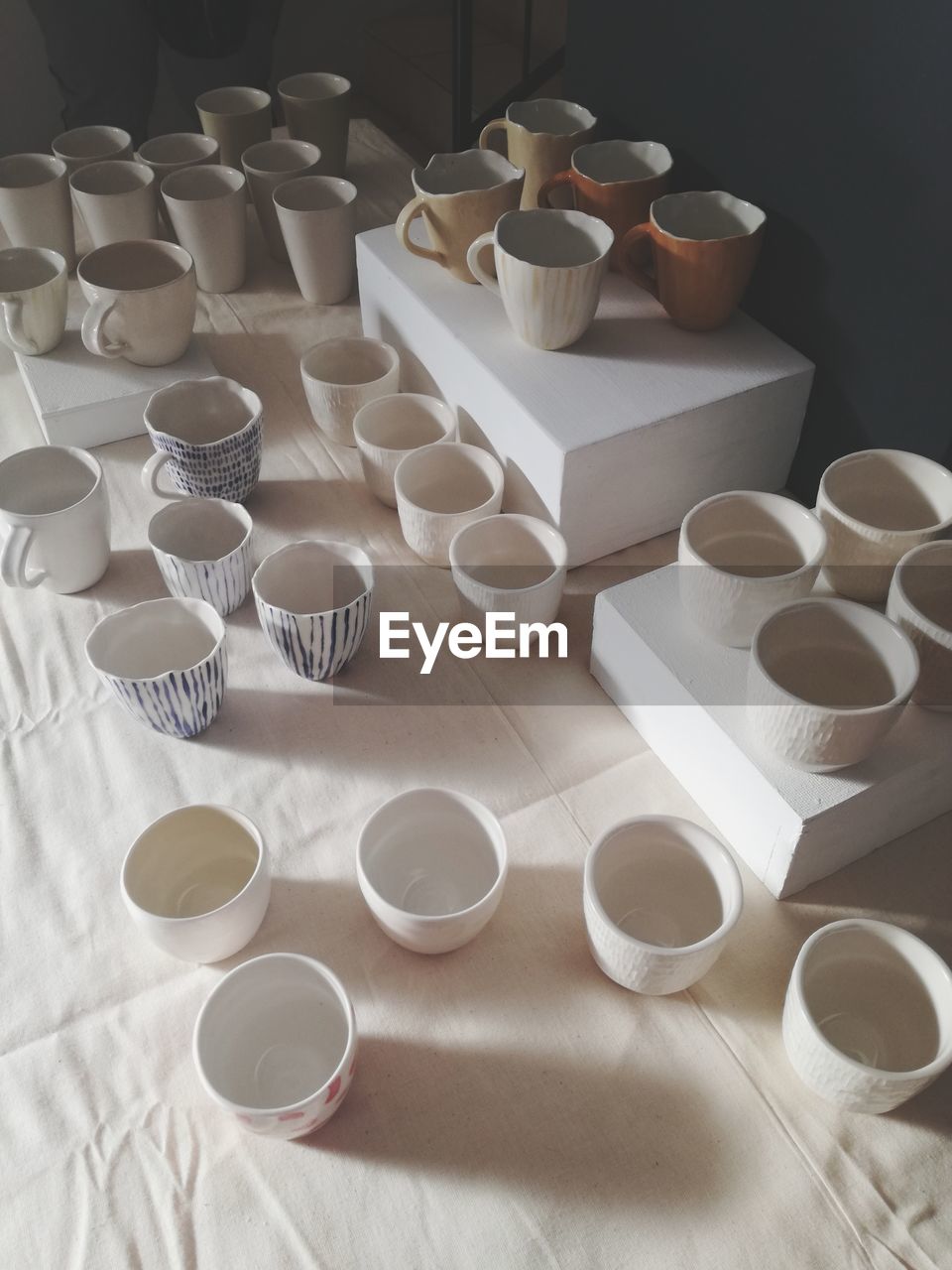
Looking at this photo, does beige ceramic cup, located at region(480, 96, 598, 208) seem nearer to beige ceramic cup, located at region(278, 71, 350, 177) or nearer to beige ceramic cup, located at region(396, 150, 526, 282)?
beige ceramic cup, located at region(396, 150, 526, 282)

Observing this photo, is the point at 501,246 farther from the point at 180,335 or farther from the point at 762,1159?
the point at 762,1159

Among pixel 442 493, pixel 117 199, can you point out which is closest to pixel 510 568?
pixel 442 493

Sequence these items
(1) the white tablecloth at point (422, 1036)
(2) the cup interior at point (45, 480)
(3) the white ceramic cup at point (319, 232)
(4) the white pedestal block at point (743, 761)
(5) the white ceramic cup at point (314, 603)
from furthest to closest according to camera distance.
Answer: (3) the white ceramic cup at point (319, 232)
(2) the cup interior at point (45, 480)
(5) the white ceramic cup at point (314, 603)
(4) the white pedestal block at point (743, 761)
(1) the white tablecloth at point (422, 1036)

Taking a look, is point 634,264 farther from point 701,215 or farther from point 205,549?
point 205,549

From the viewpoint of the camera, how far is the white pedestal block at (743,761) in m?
0.67

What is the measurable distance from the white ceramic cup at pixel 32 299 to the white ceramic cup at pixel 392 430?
320 millimetres

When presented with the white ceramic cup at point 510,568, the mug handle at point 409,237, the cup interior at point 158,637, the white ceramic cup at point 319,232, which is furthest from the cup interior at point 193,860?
the white ceramic cup at point 319,232

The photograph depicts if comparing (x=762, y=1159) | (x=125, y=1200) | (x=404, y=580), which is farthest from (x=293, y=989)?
(x=404, y=580)

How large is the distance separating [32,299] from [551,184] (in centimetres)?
49

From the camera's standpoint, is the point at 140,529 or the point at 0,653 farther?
the point at 140,529

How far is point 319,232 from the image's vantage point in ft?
3.77

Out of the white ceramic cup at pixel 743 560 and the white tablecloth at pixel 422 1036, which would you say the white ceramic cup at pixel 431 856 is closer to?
the white tablecloth at pixel 422 1036

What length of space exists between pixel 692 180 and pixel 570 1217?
84cm

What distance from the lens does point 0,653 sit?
86cm
